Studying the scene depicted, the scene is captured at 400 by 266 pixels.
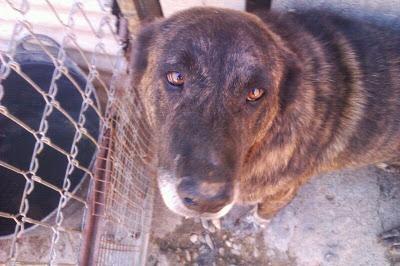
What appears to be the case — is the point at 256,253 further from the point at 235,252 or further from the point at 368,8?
the point at 368,8

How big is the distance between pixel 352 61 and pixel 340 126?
359mm

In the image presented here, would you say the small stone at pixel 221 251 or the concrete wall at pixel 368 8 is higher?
the concrete wall at pixel 368 8

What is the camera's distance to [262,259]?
2898mm

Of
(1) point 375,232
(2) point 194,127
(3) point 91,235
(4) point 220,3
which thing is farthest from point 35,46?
(1) point 375,232

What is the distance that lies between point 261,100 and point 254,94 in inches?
2.2

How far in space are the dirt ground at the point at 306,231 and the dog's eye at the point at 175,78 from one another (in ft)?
4.58

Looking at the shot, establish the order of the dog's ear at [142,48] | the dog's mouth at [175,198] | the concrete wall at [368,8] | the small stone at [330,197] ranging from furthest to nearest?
the small stone at [330,197] < the concrete wall at [368,8] < the dog's ear at [142,48] < the dog's mouth at [175,198]

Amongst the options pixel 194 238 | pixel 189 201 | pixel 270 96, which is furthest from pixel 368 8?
pixel 194 238

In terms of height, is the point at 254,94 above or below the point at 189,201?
above

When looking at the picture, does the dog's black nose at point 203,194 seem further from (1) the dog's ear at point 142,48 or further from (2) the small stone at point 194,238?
(2) the small stone at point 194,238

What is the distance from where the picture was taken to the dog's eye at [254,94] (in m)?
1.81

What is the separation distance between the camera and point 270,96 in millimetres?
1899

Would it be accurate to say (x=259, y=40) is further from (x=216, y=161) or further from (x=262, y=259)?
(x=262, y=259)

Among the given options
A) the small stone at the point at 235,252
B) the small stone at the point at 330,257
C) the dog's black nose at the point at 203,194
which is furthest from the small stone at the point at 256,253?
the dog's black nose at the point at 203,194
